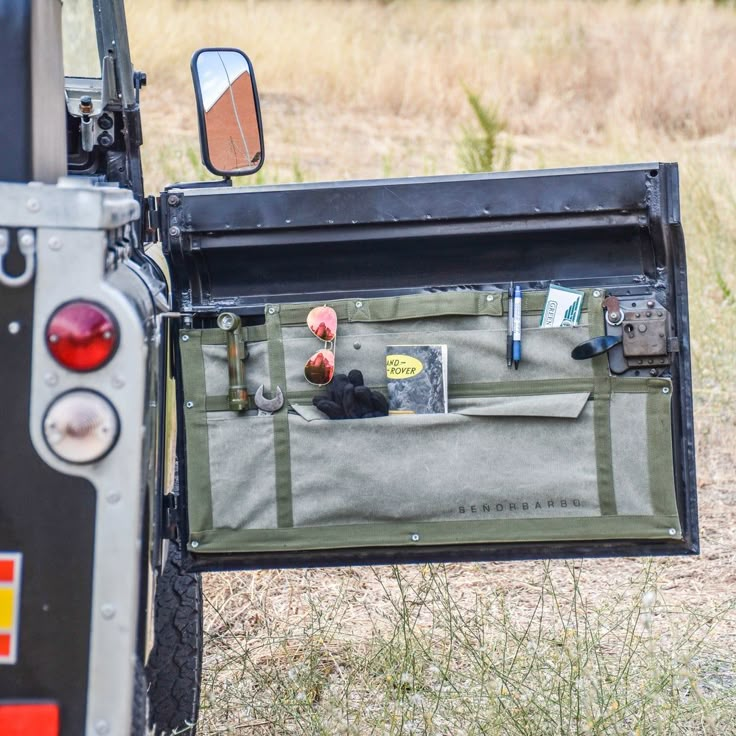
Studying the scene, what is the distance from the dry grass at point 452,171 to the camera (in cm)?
296

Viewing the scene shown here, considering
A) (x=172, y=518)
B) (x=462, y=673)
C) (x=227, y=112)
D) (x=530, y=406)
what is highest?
(x=227, y=112)

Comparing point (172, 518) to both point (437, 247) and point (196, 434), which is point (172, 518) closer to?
point (196, 434)

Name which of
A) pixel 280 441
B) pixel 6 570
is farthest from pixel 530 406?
pixel 6 570

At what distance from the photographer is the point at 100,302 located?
1.66 metres

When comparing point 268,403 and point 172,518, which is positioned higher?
point 268,403

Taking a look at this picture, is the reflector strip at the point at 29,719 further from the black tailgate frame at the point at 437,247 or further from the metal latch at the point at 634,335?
the metal latch at the point at 634,335

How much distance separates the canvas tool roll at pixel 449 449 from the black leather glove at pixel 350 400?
0.07 ft

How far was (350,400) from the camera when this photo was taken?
96.4 inches

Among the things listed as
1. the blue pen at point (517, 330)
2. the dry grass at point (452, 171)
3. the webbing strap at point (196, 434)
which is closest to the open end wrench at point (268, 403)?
the webbing strap at point (196, 434)

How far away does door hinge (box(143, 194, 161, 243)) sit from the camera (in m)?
2.54

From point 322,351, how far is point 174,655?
3.14ft

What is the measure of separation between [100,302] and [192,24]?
13.6m

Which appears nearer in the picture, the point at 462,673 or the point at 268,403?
the point at 268,403

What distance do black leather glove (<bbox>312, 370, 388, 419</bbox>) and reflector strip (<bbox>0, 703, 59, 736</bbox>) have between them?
0.97 metres
